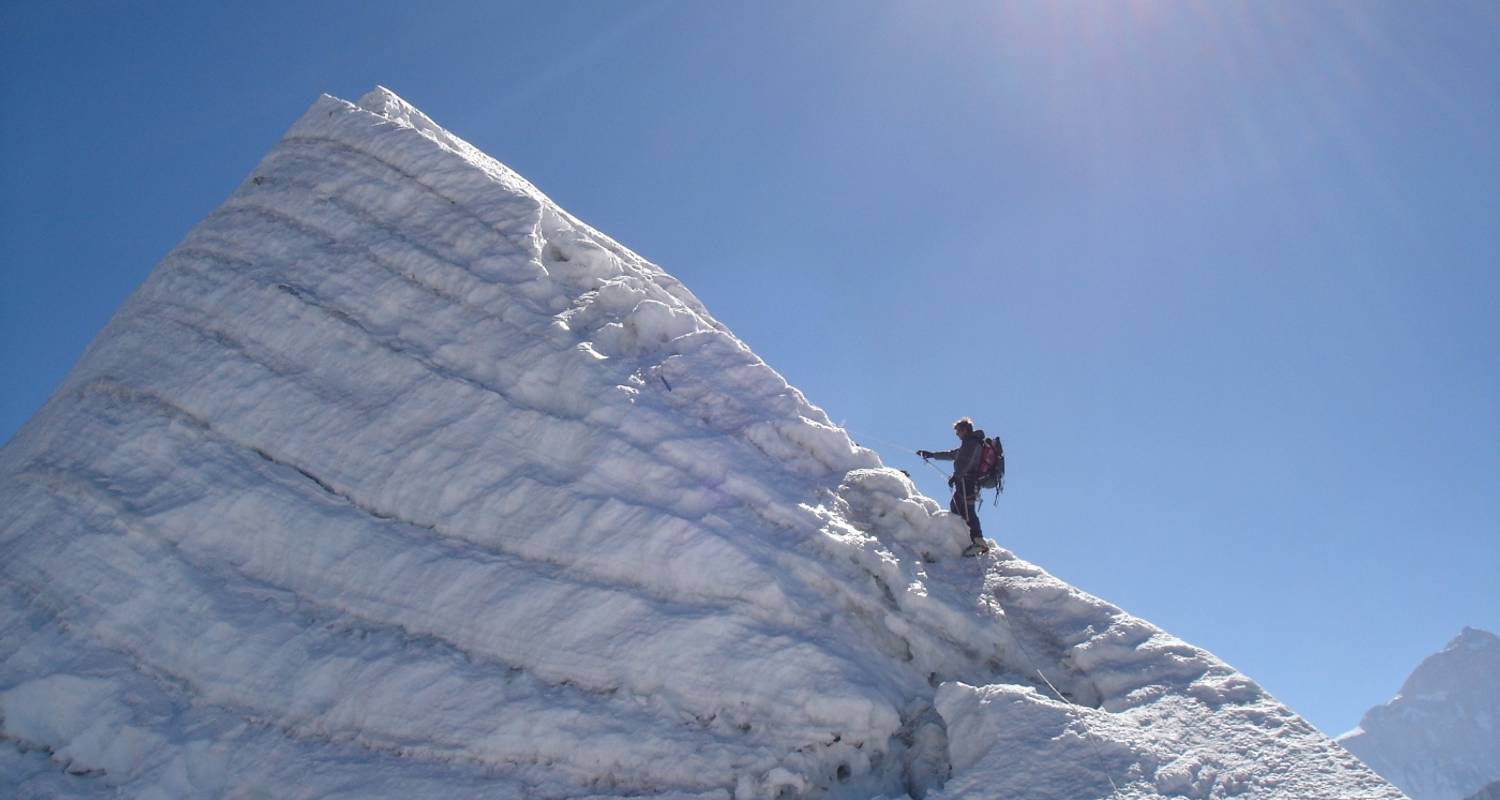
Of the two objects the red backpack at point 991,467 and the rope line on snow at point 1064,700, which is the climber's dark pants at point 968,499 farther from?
the rope line on snow at point 1064,700

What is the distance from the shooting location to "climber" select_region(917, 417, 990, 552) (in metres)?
12.5

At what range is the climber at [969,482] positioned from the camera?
41.0ft

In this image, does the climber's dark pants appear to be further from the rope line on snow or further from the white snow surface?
the rope line on snow

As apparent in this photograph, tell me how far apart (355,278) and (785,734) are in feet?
30.4

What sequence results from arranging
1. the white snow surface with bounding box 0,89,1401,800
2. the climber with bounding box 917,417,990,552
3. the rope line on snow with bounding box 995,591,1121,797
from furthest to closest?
the climber with bounding box 917,417,990,552
the white snow surface with bounding box 0,89,1401,800
the rope line on snow with bounding box 995,591,1121,797

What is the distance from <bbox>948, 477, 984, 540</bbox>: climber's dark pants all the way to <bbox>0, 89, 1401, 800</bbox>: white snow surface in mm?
238

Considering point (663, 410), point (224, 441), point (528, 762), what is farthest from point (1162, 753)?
point (224, 441)

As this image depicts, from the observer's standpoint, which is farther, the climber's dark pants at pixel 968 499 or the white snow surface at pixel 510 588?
the climber's dark pants at pixel 968 499

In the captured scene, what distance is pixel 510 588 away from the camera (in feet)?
33.6

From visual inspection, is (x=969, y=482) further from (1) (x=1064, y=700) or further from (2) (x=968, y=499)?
(1) (x=1064, y=700)

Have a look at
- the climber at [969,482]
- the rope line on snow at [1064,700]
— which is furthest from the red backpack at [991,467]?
the rope line on snow at [1064,700]

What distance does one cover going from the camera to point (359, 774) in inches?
348

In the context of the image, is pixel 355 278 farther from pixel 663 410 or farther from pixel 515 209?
pixel 663 410

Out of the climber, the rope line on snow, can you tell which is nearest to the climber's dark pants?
the climber
